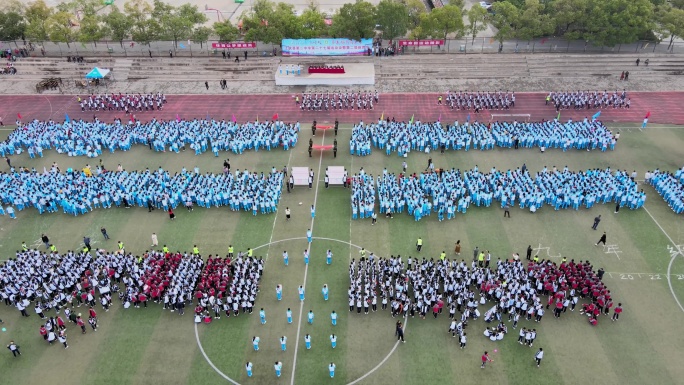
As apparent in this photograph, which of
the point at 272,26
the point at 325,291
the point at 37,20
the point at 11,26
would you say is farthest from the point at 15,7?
the point at 325,291

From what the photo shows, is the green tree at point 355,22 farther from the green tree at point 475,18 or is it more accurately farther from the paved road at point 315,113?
the green tree at point 475,18

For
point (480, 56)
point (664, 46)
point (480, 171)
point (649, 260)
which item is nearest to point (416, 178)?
point (480, 171)

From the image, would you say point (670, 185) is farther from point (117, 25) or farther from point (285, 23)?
point (117, 25)

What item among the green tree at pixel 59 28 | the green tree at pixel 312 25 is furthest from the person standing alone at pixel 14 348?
the green tree at pixel 59 28

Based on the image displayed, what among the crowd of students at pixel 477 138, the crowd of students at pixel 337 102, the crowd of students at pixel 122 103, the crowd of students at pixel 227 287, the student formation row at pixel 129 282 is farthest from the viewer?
the crowd of students at pixel 122 103

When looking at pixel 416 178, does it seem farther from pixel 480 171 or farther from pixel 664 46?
pixel 664 46
